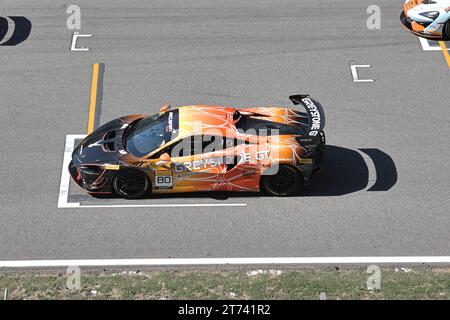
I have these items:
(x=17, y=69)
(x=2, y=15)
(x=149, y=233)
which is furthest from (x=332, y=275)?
(x=2, y=15)

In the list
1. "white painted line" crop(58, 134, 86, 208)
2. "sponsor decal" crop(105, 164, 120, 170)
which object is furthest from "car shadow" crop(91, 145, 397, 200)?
"white painted line" crop(58, 134, 86, 208)

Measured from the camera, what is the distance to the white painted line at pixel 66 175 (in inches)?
612

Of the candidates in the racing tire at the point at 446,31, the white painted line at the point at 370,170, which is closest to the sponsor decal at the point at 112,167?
the white painted line at the point at 370,170

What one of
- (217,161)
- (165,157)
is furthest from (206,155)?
(165,157)

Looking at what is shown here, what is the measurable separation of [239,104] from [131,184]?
384cm

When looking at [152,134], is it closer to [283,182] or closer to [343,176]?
[283,182]

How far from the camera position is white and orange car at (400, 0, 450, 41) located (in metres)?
20.1

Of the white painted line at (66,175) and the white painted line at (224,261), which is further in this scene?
the white painted line at (66,175)

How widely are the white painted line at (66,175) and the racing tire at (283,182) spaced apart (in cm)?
340

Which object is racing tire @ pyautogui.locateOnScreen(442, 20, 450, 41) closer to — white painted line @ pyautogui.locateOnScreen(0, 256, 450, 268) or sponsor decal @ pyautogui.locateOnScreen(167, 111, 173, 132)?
white painted line @ pyautogui.locateOnScreen(0, 256, 450, 268)

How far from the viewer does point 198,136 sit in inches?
594

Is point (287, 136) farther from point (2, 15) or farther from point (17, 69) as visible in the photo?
point (2, 15)

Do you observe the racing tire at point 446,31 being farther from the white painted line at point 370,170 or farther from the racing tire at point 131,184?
the racing tire at point 131,184

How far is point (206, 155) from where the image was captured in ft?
49.6
